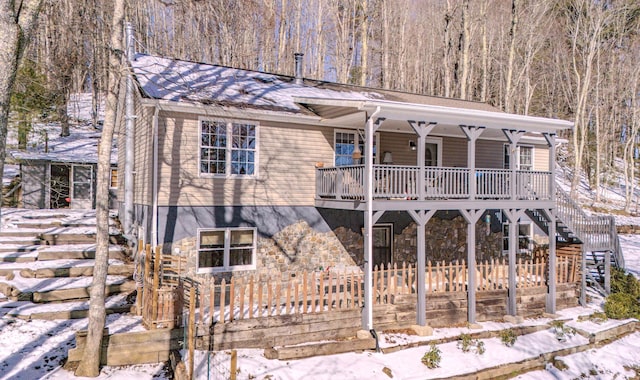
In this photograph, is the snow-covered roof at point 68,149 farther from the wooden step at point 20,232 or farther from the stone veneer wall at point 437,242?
the stone veneer wall at point 437,242

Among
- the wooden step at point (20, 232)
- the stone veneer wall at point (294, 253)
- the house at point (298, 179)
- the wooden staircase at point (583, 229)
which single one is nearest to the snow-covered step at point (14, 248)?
the wooden step at point (20, 232)

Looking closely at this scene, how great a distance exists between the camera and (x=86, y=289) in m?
9.95

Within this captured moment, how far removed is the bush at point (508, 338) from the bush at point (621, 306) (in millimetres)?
4253

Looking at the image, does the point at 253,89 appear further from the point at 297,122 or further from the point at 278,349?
the point at 278,349

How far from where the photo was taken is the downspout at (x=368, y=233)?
34.3ft

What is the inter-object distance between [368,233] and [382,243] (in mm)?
4714

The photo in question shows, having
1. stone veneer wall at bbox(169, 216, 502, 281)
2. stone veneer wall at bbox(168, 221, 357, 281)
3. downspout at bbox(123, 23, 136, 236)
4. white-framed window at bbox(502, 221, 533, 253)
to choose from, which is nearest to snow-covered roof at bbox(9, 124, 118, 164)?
downspout at bbox(123, 23, 136, 236)

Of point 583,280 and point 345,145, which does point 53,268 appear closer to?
point 345,145

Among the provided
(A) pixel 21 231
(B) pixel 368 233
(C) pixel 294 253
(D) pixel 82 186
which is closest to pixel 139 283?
(C) pixel 294 253

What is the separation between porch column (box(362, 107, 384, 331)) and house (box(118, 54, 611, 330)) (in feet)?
0.09

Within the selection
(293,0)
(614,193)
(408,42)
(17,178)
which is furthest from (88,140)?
(614,193)

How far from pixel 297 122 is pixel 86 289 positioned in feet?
23.6

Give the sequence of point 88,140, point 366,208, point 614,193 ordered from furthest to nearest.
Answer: point 614,193 → point 88,140 → point 366,208

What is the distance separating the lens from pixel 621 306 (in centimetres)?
1302
